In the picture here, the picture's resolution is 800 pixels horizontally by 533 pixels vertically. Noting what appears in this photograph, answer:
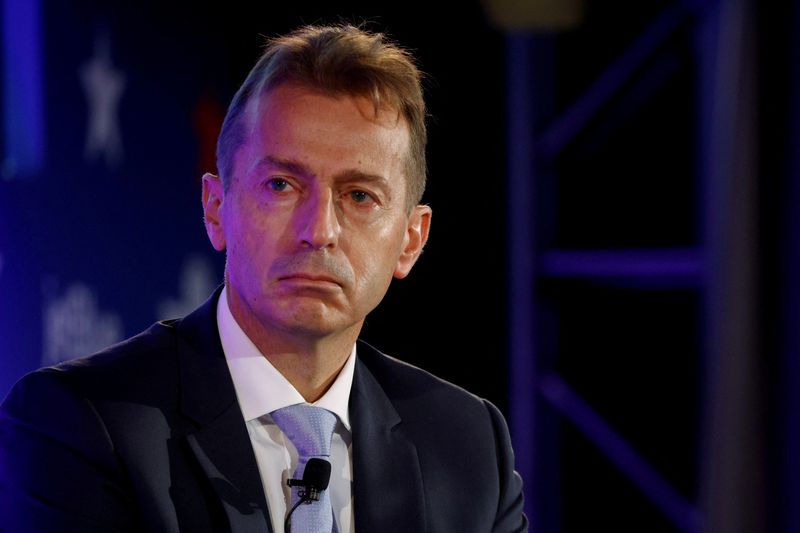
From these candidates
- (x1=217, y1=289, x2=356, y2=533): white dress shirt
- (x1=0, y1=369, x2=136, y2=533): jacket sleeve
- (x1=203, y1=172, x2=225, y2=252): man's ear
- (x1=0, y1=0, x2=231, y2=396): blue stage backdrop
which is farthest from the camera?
(x1=0, y1=0, x2=231, y2=396): blue stage backdrop

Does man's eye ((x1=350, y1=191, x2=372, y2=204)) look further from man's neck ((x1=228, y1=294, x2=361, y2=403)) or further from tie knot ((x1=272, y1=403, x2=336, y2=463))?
tie knot ((x1=272, y1=403, x2=336, y2=463))

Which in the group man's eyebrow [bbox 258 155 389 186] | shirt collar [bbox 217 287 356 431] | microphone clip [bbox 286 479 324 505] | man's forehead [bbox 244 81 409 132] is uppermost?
man's forehead [bbox 244 81 409 132]

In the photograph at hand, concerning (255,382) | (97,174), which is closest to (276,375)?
(255,382)

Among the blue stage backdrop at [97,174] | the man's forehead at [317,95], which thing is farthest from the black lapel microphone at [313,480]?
the blue stage backdrop at [97,174]

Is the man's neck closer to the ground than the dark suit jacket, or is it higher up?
higher up

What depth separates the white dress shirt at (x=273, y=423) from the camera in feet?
4.38

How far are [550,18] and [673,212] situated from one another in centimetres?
84

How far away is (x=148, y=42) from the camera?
3473 mm

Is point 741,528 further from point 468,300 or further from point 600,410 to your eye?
point 468,300

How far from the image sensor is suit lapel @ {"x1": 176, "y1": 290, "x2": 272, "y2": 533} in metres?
1.26

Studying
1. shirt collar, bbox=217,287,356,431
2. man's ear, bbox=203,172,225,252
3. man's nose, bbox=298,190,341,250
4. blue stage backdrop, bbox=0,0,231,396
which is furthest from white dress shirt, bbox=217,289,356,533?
blue stage backdrop, bbox=0,0,231,396

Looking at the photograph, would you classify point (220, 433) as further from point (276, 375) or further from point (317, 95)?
point (317, 95)

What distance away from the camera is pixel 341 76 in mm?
1363

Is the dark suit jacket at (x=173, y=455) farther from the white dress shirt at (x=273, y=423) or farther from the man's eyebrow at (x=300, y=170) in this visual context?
the man's eyebrow at (x=300, y=170)
